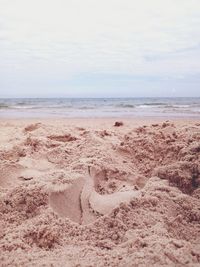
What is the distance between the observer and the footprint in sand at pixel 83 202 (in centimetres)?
238

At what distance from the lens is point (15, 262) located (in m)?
1.89

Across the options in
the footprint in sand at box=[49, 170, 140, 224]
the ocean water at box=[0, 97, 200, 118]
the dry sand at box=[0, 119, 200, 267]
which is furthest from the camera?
the ocean water at box=[0, 97, 200, 118]

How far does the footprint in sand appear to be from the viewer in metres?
2.38

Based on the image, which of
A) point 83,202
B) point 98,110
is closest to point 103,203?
point 83,202

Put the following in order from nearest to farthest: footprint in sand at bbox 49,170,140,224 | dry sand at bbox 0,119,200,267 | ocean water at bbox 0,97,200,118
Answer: dry sand at bbox 0,119,200,267
footprint in sand at bbox 49,170,140,224
ocean water at bbox 0,97,200,118

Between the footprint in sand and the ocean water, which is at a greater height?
the footprint in sand

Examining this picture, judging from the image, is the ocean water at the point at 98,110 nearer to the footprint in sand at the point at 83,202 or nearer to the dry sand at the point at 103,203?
the dry sand at the point at 103,203

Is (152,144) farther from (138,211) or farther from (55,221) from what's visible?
(55,221)

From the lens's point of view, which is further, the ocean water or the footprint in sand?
the ocean water

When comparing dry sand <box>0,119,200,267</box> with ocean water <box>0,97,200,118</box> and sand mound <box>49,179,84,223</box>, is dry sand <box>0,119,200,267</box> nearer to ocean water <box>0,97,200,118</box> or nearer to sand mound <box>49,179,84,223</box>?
sand mound <box>49,179,84,223</box>

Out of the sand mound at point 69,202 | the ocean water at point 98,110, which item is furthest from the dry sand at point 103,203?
the ocean water at point 98,110

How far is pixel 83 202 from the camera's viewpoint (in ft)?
8.23

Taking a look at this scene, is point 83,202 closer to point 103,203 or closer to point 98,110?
point 103,203

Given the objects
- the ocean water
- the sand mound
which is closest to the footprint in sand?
the sand mound
